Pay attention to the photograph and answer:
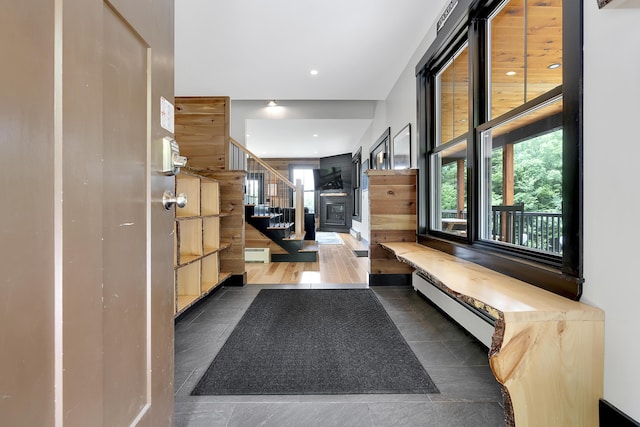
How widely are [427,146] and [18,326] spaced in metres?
3.11

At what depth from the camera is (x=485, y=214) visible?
208 centimetres

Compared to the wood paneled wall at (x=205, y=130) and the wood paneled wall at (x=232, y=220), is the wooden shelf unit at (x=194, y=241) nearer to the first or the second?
the wood paneled wall at (x=232, y=220)

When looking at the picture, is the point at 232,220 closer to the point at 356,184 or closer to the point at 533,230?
the point at 533,230

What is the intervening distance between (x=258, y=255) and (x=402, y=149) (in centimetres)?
287

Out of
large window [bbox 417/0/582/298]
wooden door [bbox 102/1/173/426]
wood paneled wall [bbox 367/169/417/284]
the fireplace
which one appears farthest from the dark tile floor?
the fireplace

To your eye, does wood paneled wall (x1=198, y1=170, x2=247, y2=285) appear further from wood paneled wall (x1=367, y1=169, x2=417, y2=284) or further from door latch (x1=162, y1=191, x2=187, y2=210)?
door latch (x1=162, y1=191, x2=187, y2=210)

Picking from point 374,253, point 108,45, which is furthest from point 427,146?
point 108,45

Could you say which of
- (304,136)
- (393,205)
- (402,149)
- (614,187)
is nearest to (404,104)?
(402,149)

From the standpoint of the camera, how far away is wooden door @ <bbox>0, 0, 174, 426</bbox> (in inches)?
18.2

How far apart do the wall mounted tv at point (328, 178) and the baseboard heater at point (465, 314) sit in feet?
22.9

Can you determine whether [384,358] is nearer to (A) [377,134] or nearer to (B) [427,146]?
(B) [427,146]

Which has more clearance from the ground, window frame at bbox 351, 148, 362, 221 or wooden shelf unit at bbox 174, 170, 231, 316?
window frame at bbox 351, 148, 362, 221

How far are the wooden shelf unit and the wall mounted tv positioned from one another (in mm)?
6900

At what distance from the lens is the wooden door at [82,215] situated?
46 cm
